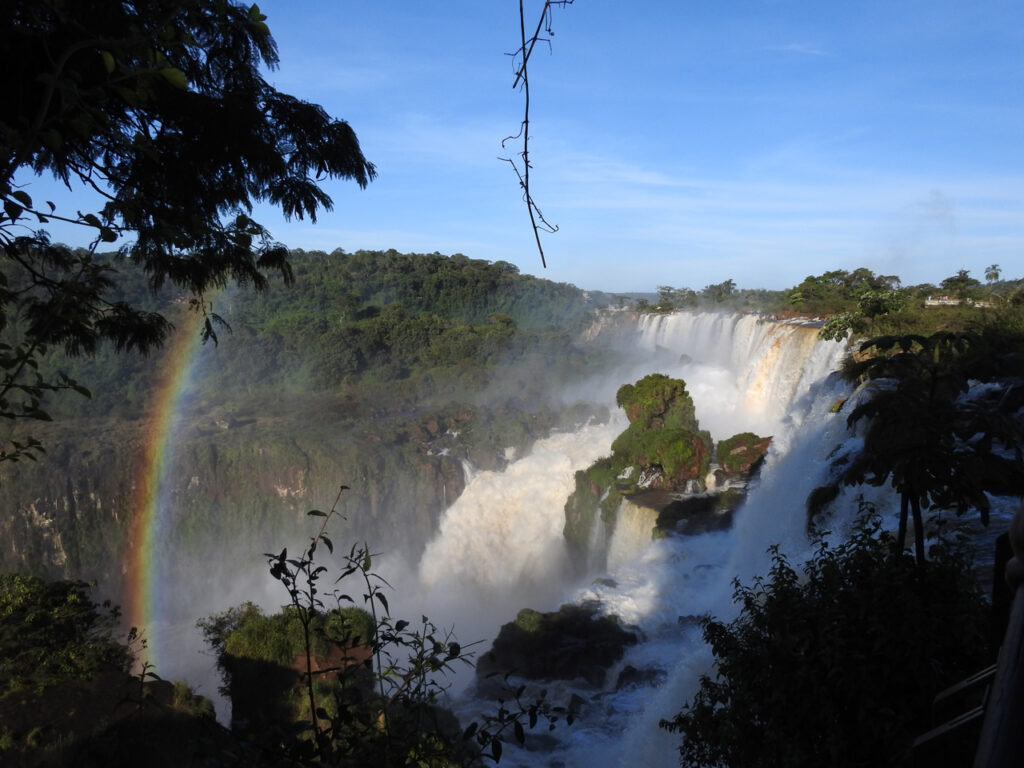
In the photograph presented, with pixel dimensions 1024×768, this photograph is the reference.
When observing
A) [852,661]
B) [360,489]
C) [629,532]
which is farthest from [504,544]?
[852,661]

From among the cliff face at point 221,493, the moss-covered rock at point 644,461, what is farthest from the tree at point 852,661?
the cliff face at point 221,493

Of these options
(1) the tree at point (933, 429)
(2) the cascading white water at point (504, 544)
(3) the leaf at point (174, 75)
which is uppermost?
(3) the leaf at point (174, 75)

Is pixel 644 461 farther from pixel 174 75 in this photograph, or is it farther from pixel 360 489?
pixel 174 75

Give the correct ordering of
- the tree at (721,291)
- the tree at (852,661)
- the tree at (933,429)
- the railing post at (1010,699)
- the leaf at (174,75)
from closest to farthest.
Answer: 1. the railing post at (1010,699)
2. the leaf at (174,75)
3. the tree at (852,661)
4. the tree at (933,429)
5. the tree at (721,291)

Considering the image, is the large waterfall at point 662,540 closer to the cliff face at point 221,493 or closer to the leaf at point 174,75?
the cliff face at point 221,493

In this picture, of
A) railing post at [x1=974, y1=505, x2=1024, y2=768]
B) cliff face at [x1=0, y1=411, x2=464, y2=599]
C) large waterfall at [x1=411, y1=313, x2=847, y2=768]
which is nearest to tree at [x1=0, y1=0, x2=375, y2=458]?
railing post at [x1=974, y1=505, x2=1024, y2=768]

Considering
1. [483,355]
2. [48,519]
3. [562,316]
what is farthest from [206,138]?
[562,316]
